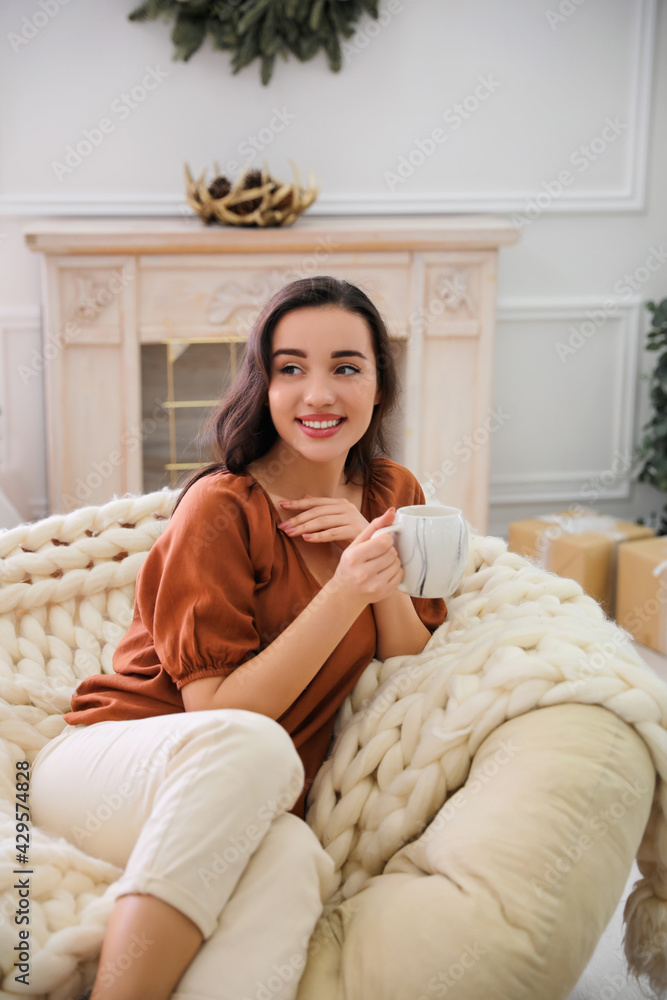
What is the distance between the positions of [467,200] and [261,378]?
2127 mm

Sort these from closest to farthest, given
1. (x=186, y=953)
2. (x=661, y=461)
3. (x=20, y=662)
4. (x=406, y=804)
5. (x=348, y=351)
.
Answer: (x=186, y=953) < (x=406, y=804) < (x=348, y=351) < (x=20, y=662) < (x=661, y=461)

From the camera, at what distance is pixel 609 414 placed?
10.9ft

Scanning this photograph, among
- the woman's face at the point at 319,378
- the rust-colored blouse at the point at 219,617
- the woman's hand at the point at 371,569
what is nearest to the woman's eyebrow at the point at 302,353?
the woman's face at the point at 319,378

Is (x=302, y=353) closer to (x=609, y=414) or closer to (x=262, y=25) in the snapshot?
(x=262, y=25)

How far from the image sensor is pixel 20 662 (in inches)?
50.8

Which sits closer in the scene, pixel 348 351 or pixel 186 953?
pixel 186 953

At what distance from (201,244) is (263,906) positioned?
2057 millimetres

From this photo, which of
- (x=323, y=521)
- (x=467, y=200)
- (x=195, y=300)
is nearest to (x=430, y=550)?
(x=323, y=521)

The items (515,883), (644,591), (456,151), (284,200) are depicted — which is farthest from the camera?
(456,151)

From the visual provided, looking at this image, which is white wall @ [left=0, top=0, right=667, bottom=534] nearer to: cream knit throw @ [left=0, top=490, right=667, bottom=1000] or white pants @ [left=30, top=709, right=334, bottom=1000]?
cream knit throw @ [left=0, top=490, right=667, bottom=1000]

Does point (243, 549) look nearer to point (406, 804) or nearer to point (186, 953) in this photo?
point (406, 804)

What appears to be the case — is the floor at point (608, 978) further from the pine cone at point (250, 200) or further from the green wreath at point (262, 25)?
the green wreath at point (262, 25)

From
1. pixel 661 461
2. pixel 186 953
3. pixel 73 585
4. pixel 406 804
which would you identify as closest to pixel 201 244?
pixel 73 585

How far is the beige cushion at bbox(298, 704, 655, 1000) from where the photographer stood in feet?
2.68
